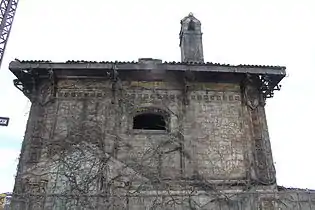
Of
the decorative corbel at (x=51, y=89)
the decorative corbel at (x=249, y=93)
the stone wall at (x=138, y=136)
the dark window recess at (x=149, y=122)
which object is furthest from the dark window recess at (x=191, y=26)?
the decorative corbel at (x=51, y=89)

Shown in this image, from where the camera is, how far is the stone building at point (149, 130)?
10.2 metres

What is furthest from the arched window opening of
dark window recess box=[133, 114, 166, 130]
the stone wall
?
dark window recess box=[133, 114, 166, 130]

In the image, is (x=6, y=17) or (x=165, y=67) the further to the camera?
(x=6, y=17)

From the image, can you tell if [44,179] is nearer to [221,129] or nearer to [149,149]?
[149,149]

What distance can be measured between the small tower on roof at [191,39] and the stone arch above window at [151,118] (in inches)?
126

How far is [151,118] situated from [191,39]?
4353 millimetres

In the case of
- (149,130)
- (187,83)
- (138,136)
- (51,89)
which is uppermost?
(187,83)

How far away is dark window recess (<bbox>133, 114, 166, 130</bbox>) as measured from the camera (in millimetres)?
12359

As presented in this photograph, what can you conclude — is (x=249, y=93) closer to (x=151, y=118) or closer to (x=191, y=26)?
(x=151, y=118)

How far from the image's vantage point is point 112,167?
10.5m

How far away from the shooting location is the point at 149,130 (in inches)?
457

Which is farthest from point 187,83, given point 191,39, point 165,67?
point 191,39

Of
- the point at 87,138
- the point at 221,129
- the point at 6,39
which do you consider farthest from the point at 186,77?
the point at 6,39

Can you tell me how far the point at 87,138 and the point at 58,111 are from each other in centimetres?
147
